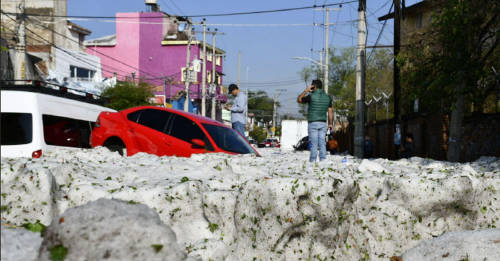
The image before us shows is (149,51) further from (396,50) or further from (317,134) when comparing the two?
(317,134)

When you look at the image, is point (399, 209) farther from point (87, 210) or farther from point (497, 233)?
point (87, 210)

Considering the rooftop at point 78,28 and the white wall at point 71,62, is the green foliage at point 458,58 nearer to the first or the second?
the white wall at point 71,62

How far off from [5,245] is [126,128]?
693 centimetres

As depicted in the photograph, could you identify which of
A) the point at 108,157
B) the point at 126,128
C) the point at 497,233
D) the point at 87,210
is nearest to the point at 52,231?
the point at 87,210

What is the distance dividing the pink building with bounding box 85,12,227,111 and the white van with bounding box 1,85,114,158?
42293 mm

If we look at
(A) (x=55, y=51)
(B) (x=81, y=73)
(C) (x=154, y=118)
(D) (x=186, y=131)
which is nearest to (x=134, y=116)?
A: (C) (x=154, y=118)

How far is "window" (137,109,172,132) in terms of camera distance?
9.52 meters

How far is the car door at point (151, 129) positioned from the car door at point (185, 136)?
0.12 meters

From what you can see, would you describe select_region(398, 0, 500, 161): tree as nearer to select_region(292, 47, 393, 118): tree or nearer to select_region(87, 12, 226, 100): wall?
select_region(292, 47, 393, 118): tree

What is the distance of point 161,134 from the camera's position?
9.38m

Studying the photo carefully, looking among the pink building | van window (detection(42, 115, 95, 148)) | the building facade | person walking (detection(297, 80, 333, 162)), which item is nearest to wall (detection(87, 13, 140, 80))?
the pink building

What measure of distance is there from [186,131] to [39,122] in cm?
300

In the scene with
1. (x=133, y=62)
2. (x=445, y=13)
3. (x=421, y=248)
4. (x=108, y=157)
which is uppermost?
(x=133, y=62)

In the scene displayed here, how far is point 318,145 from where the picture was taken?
959 cm
